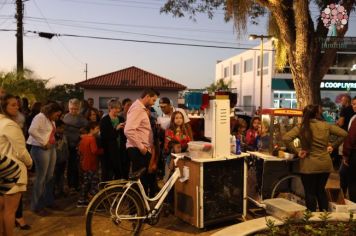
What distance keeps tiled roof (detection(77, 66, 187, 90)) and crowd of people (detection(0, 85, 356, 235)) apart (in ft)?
84.0

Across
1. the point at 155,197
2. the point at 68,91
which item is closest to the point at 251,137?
the point at 155,197

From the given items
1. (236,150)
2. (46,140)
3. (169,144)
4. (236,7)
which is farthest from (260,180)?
(236,7)

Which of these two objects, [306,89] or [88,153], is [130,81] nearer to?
[306,89]

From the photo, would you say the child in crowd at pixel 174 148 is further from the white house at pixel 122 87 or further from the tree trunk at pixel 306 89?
the white house at pixel 122 87

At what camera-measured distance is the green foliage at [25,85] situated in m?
14.5

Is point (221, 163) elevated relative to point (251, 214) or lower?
elevated

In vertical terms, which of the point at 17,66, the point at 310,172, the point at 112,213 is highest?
the point at 17,66

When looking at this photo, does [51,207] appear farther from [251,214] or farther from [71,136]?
[251,214]

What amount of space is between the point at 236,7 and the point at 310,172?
17.9 feet

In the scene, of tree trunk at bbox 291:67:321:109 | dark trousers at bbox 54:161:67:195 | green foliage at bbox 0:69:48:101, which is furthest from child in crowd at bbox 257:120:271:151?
green foliage at bbox 0:69:48:101

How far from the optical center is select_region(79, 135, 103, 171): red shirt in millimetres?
6398

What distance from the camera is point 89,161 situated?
6.43 meters

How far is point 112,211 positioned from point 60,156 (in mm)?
2497

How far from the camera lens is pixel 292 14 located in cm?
1027
